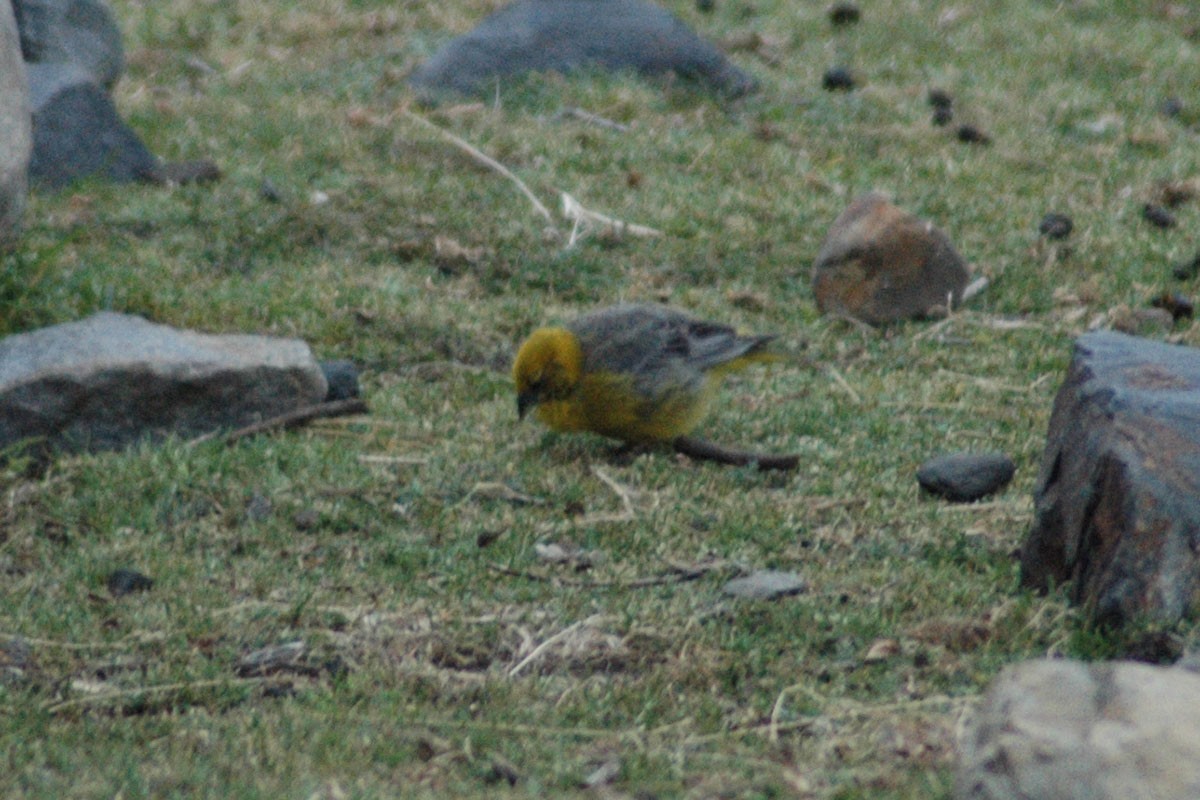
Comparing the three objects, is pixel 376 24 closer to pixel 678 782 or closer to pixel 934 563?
pixel 934 563

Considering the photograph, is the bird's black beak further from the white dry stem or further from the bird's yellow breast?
the white dry stem

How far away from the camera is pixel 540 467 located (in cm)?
505

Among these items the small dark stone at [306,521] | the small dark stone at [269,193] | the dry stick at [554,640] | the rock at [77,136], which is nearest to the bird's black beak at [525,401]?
the small dark stone at [306,521]

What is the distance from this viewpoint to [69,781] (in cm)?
298

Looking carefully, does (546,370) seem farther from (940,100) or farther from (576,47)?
(940,100)

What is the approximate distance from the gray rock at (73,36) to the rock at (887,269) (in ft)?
12.5

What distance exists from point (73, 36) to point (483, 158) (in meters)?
2.23

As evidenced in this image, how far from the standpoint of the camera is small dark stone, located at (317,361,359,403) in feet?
18.2

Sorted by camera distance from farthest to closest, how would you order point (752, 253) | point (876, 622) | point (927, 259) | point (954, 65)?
point (954, 65), point (752, 253), point (927, 259), point (876, 622)

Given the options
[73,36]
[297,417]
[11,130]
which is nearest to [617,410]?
[297,417]

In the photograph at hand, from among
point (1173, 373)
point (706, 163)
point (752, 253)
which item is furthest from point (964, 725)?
point (706, 163)

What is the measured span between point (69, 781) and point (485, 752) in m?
0.77

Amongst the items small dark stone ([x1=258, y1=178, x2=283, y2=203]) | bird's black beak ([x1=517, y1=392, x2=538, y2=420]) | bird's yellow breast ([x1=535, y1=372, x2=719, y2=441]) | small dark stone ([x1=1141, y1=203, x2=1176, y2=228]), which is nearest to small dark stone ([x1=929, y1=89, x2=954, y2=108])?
small dark stone ([x1=1141, y1=203, x2=1176, y2=228])

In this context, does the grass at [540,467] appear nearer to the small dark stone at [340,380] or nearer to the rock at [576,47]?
the small dark stone at [340,380]
